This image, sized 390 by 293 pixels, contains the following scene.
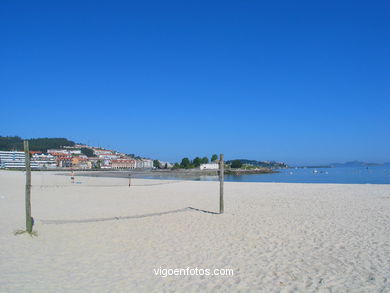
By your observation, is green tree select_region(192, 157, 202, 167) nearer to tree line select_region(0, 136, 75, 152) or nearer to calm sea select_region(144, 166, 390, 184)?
calm sea select_region(144, 166, 390, 184)

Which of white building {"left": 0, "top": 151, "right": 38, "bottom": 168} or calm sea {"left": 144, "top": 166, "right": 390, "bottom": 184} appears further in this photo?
white building {"left": 0, "top": 151, "right": 38, "bottom": 168}

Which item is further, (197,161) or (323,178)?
(197,161)

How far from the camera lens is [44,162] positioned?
274 feet

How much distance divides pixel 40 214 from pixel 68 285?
5.48m

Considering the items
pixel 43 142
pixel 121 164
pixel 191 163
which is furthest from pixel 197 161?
pixel 43 142

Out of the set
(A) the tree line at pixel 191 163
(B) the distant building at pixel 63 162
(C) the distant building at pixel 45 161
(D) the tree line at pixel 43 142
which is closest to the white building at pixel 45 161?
(C) the distant building at pixel 45 161

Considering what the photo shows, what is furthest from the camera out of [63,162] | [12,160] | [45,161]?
[63,162]

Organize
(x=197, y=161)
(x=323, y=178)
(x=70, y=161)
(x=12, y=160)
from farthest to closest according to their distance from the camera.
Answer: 1. (x=197, y=161)
2. (x=70, y=161)
3. (x=12, y=160)
4. (x=323, y=178)

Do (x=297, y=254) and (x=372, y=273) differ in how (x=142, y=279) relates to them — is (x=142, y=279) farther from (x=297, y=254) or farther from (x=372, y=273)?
(x=372, y=273)

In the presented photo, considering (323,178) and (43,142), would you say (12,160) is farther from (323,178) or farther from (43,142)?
(323,178)

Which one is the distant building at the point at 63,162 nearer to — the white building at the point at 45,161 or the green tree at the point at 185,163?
the white building at the point at 45,161

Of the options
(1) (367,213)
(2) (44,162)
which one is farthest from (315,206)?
(2) (44,162)

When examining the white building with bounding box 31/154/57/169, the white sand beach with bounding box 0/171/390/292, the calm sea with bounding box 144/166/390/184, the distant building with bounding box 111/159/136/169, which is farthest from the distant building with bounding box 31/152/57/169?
the white sand beach with bounding box 0/171/390/292

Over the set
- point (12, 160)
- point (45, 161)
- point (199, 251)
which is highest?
point (12, 160)
